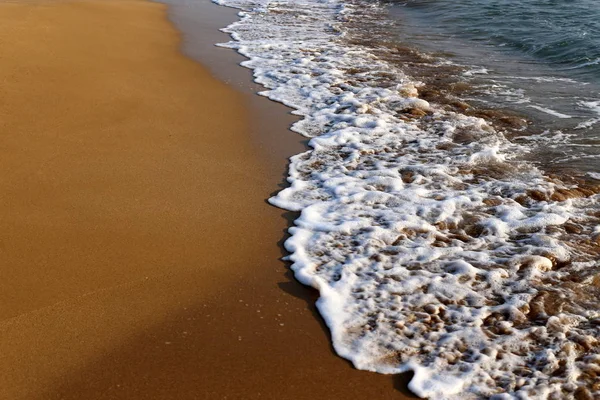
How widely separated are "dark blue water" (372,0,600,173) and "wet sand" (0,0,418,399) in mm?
2779

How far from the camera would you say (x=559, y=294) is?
3.64 metres

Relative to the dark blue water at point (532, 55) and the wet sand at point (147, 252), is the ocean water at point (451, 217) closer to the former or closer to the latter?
the dark blue water at point (532, 55)

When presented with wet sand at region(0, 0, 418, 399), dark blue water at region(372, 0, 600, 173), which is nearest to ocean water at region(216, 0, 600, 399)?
dark blue water at region(372, 0, 600, 173)

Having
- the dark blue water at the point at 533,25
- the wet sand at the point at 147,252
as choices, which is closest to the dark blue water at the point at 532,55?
the dark blue water at the point at 533,25

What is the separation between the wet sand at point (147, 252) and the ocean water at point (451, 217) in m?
0.26

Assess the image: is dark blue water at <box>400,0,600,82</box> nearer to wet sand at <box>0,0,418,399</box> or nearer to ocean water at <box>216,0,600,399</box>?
ocean water at <box>216,0,600,399</box>

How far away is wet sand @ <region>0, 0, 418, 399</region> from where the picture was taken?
297cm

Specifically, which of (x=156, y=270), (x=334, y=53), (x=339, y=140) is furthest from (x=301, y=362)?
(x=334, y=53)

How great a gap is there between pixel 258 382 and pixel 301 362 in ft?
0.86

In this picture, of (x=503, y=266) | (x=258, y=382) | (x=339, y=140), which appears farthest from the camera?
(x=339, y=140)

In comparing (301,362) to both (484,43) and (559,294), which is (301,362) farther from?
(484,43)

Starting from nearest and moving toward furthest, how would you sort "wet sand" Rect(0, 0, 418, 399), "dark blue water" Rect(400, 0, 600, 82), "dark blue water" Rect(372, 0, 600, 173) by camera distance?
"wet sand" Rect(0, 0, 418, 399), "dark blue water" Rect(372, 0, 600, 173), "dark blue water" Rect(400, 0, 600, 82)

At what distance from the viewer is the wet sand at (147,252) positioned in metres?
2.97

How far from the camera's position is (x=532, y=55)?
32.5ft
